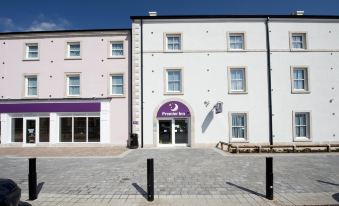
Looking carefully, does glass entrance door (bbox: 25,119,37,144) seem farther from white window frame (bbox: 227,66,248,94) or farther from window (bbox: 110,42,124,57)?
white window frame (bbox: 227,66,248,94)

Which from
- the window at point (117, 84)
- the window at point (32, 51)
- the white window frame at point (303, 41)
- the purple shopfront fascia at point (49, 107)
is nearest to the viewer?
the white window frame at point (303, 41)

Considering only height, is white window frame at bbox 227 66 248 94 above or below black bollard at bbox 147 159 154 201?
above

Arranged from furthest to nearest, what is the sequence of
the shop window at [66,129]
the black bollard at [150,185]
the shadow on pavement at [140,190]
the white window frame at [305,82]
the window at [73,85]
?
1. the window at [73,85]
2. the shop window at [66,129]
3. the white window frame at [305,82]
4. the shadow on pavement at [140,190]
5. the black bollard at [150,185]

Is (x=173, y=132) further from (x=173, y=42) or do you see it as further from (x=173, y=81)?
(x=173, y=42)

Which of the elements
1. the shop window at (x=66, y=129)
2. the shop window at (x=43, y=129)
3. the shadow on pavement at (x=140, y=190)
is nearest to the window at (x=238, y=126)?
the shadow on pavement at (x=140, y=190)

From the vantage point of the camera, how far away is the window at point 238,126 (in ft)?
56.3

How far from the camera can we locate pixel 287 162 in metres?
10.9

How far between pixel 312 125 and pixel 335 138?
1.88 meters

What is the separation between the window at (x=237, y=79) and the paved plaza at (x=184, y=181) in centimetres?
705

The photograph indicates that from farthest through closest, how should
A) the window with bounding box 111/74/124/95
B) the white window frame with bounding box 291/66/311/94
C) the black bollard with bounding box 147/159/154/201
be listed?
the window with bounding box 111/74/124/95 < the white window frame with bounding box 291/66/311/94 < the black bollard with bounding box 147/159/154/201

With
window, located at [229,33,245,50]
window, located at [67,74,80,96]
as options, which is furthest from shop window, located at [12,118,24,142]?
window, located at [229,33,245,50]

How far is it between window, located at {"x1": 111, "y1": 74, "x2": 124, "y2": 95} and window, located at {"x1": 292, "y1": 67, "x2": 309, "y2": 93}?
498 inches

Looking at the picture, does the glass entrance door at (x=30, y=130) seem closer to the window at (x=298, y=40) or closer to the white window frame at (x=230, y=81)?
the white window frame at (x=230, y=81)

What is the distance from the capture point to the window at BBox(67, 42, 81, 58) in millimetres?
18516
